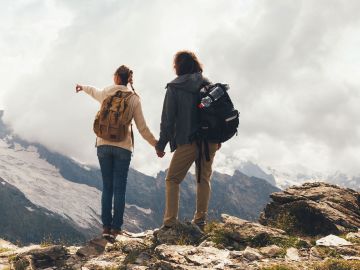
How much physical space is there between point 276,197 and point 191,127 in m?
5.74

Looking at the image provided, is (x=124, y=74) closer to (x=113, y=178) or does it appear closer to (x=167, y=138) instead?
(x=167, y=138)

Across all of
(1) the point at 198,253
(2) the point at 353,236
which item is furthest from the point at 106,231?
(2) the point at 353,236

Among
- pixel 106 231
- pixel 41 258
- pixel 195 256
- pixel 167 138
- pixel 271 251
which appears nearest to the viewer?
pixel 195 256

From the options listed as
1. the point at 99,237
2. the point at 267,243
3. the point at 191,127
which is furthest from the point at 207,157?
the point at 99,237

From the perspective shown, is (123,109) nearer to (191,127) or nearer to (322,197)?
(191,127)

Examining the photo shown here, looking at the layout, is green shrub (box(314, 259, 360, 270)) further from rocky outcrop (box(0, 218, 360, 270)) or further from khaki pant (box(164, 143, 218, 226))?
khaki pant (box(164, 143, 218, 226))

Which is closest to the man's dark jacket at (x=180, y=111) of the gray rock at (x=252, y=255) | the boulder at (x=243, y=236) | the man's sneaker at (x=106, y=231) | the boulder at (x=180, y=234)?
the boulder at (x=180, y=234)

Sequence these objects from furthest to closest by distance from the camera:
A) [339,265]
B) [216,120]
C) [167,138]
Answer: [167,138], [216,120], [339,265]

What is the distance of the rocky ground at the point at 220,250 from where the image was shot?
806 cm

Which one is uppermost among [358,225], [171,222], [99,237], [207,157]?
[207,157]

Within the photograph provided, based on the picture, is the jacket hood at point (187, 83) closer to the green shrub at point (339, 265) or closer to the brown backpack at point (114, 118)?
the brown backpack at point (114, 118)

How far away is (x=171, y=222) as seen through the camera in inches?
417

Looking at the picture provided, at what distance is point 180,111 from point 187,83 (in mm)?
753

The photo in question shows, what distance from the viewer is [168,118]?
34.2ft
